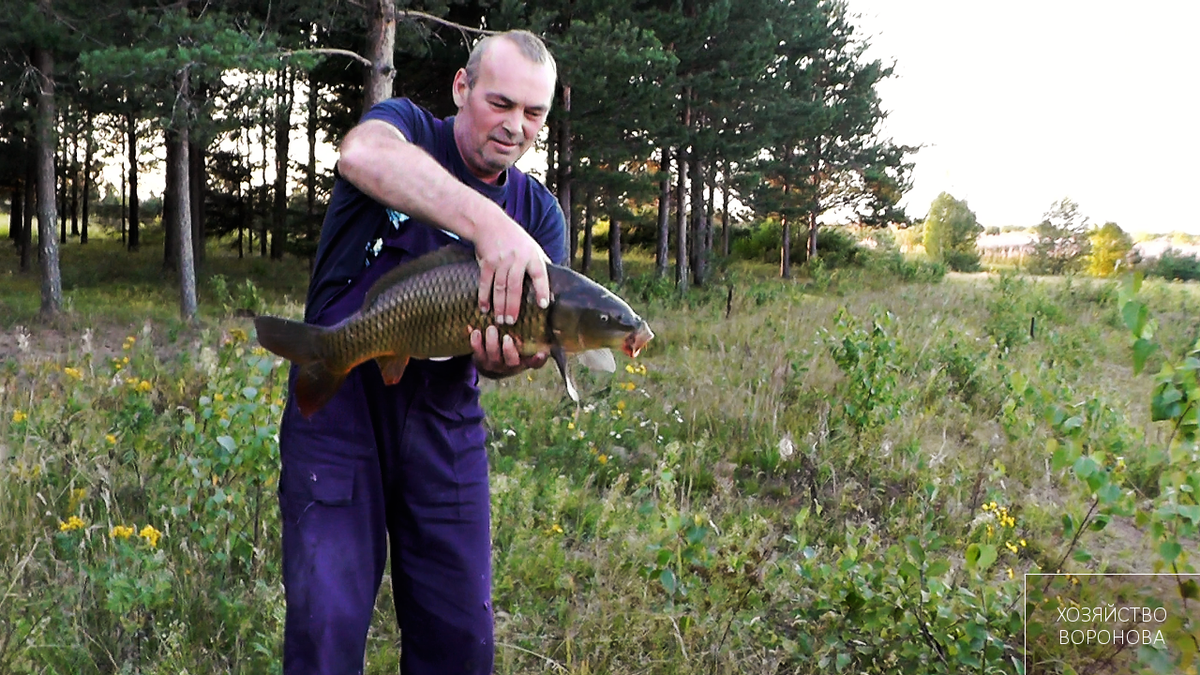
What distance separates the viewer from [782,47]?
81.9 feet

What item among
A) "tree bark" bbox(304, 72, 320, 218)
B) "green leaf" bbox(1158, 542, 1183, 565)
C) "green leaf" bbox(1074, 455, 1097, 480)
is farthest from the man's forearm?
"tree bark" bbox(304, 72, 320, 218)

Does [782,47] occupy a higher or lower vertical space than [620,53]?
higher

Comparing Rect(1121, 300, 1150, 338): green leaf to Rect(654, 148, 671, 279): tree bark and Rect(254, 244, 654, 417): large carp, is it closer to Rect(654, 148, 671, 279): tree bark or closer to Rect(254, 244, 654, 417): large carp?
Rect(254, 244, 654, 417): large carp

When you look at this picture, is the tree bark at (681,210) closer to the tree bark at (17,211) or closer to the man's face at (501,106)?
the man's face at (501,106)

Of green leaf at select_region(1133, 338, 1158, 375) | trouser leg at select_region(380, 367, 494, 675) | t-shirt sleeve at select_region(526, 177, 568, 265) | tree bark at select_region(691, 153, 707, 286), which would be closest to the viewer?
green leaf at select_region(1133, 338, 1158, 375)

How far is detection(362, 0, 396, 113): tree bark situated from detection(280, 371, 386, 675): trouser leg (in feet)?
34.4

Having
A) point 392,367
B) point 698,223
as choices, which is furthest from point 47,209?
point 698,223

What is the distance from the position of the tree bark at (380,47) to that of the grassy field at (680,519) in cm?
604

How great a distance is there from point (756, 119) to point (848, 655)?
69.9 feet

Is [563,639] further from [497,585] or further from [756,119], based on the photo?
[756,119]

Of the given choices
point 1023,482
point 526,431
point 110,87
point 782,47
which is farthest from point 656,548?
point 782,47

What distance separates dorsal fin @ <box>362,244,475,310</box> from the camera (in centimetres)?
203

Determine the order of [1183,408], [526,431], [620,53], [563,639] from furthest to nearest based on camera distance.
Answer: [620,53] → [526,431] → [563,639] → [1183,408]

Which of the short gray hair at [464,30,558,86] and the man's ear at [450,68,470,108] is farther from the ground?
the short gray hair at [464,30,558,86]
